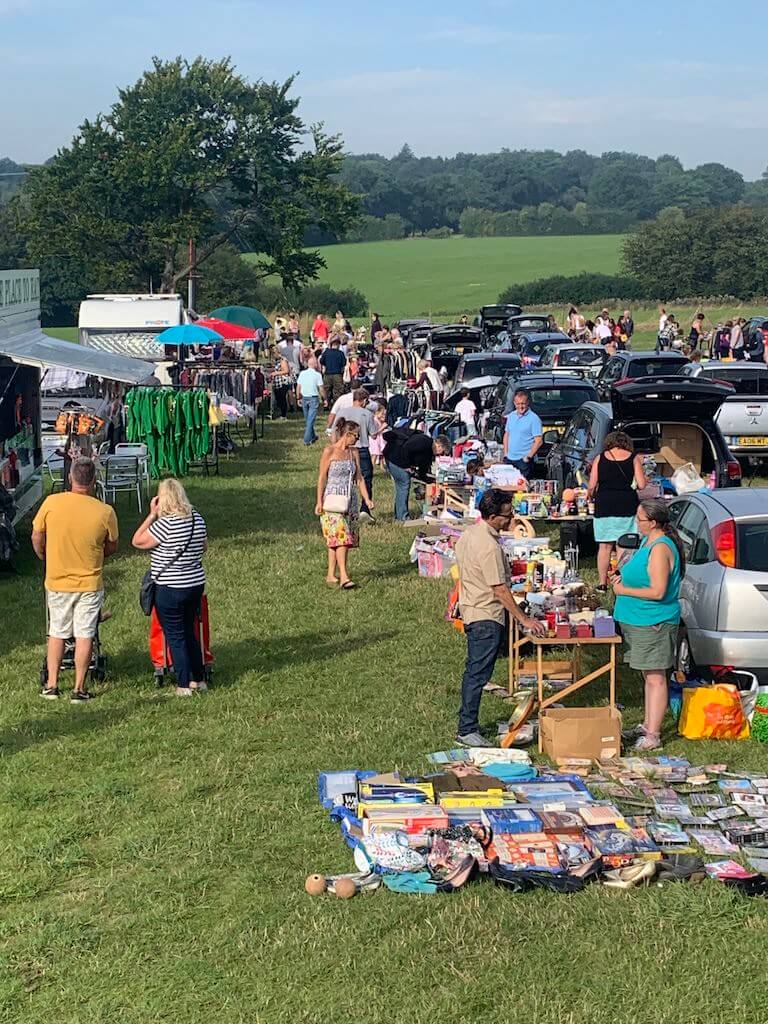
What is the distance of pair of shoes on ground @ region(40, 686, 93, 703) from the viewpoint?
10.9 m

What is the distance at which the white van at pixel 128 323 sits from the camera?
32.2 metres

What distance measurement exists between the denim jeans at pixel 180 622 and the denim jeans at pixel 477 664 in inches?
94.1

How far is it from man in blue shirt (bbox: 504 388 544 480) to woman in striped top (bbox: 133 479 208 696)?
7.06m

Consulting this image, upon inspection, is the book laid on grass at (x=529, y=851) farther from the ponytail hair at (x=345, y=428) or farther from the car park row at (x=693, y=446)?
the ponytail hair at (x=345, y=428)

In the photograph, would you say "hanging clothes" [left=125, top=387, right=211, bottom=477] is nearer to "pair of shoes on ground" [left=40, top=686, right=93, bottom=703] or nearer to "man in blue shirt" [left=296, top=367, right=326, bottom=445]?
"man in blue shirt" [left=296, top=367, right=326, bottom=445]

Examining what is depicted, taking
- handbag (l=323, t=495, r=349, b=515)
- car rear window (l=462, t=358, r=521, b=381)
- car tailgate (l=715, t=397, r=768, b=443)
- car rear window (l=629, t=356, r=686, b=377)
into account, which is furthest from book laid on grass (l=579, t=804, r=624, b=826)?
car rear window (l=462, t=358, r=521, b=381)

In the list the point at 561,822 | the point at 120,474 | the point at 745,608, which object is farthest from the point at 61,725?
the point at 120,474

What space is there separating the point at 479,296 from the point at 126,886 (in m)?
80.3

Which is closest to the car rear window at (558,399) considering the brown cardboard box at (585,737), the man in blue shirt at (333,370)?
the brown cardboard box at (585,737)

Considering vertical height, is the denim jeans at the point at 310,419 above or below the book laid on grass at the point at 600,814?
below

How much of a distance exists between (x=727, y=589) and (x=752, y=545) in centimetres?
45

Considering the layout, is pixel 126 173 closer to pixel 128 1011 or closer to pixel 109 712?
pixel 109 712

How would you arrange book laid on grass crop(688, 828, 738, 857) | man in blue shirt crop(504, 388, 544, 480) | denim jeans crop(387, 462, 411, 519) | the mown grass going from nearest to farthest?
the mown grass, book laid on grass crop(688, 828, 738, 857), man in blue shirt crop(504, 388, 544, 480), denim jeans crop(387, 462, 411, 519)

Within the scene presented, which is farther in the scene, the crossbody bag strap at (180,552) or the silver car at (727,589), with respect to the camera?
the crossbody bag strap at (180,552)
